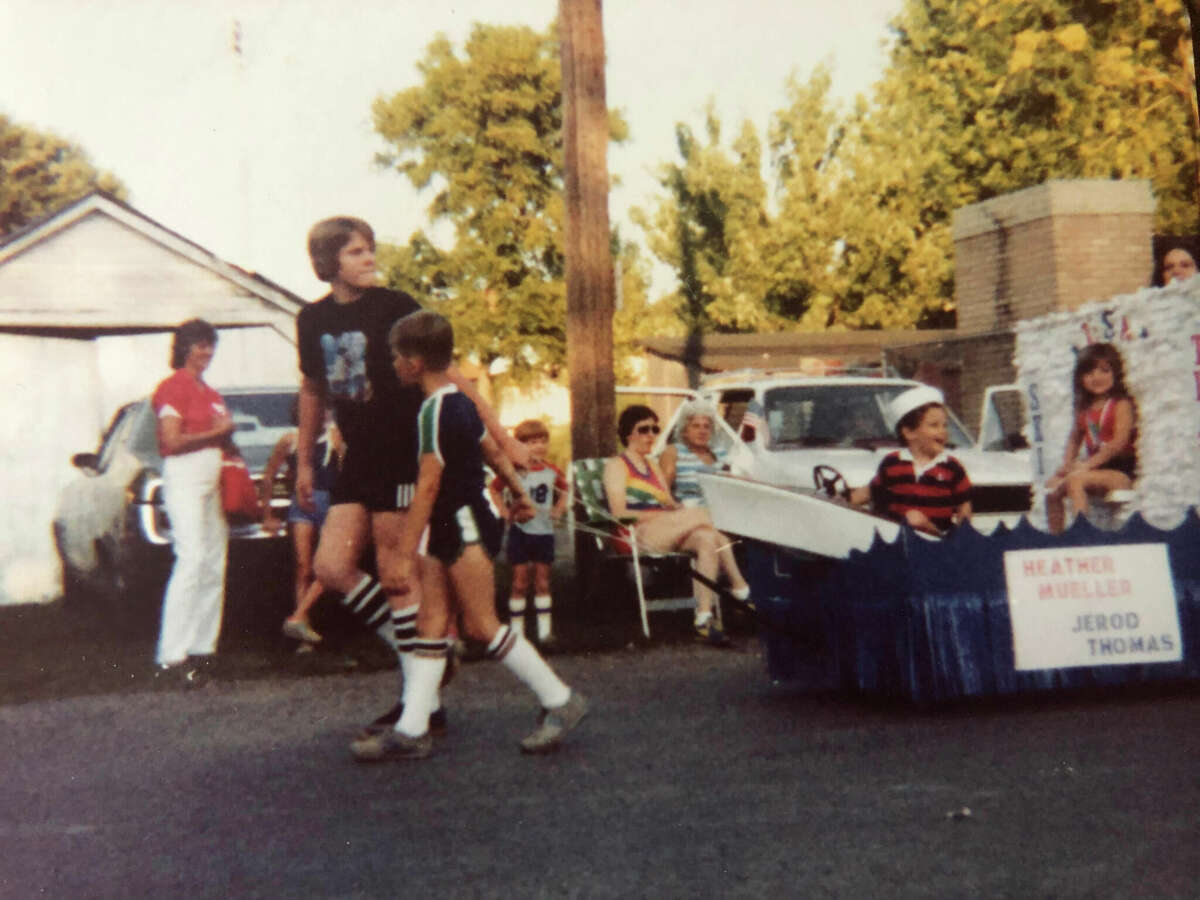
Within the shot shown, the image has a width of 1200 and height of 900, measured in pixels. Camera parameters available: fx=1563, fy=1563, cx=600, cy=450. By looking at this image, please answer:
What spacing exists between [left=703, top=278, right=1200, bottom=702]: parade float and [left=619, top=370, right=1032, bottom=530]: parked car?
8.31ft

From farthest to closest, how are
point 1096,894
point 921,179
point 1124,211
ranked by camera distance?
point 921,179, point 1124,211, point 1096,894

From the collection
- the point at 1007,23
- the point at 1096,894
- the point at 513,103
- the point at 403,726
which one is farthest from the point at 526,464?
the point at 1007,23

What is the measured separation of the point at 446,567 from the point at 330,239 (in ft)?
4.54

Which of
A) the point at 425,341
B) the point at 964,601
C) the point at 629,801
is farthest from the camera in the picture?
the point at 964,601

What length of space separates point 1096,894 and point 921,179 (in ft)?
52.4

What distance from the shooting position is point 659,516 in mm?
9492

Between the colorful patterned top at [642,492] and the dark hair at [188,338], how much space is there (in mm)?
2662

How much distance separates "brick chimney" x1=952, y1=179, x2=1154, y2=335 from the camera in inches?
591

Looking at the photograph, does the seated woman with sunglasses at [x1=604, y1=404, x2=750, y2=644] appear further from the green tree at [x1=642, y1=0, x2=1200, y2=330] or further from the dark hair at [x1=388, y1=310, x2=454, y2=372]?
the green tree at [x1=642, y1=0, x2=1200, y2=330]

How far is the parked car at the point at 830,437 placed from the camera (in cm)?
939

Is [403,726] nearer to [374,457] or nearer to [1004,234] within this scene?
[374,457]

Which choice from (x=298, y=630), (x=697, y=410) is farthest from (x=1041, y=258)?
(x=298, y=630)

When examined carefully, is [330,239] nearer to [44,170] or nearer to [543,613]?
[543,613]

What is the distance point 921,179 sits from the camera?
1884cm
